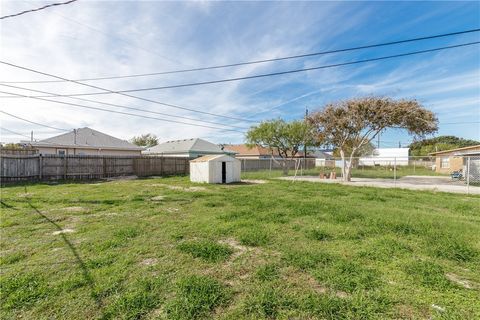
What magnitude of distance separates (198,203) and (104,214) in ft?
8.65

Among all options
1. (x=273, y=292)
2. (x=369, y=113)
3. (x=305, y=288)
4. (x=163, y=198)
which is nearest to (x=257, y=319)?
(x=273, y=292)

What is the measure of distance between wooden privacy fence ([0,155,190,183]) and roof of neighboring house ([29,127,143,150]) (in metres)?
7.25

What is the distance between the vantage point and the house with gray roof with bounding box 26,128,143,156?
21.5 meters

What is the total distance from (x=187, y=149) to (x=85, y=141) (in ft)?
34.6

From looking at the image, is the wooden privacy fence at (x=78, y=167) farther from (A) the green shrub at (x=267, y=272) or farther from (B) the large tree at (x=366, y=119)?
(A) the green shrub at (x=267, y=272)

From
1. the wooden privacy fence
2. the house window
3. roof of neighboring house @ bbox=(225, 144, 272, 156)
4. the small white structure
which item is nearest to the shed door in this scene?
the small white structure

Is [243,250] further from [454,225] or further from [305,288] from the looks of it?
[454,225]

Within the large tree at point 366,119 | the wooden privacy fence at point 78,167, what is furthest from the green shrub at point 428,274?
the wooden privacy fence at point 78,167

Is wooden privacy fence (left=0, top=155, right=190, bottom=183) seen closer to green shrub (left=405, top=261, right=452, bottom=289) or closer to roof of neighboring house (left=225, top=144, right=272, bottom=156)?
green shrub (left=405, top=261, right=452, bottom=289)

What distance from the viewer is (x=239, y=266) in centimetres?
330

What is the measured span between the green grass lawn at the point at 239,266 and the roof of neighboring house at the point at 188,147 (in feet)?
78.6

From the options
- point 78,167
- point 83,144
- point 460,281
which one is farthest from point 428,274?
point 83,144

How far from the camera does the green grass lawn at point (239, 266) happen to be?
7.77 ft

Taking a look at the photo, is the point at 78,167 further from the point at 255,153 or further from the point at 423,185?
the point at 255,153
